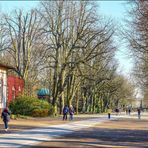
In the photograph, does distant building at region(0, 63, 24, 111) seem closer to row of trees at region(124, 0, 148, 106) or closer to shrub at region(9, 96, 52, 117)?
shrub at region(9, 96, 52, 117)

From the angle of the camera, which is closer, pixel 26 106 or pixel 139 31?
pixel 139 31

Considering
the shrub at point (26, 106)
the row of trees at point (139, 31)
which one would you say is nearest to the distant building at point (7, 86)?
the shrub at point (26, 106)

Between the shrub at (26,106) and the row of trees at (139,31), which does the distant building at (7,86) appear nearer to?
the shrub at (26,106)

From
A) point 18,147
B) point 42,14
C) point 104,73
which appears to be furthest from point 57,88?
point 18,147

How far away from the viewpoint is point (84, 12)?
69.8m

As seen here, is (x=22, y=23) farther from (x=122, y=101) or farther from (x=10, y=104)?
(x=122, y=101)

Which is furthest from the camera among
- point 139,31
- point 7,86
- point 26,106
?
point 26,106

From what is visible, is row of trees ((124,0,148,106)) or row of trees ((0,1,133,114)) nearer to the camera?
row of trees ((124,0,148,106))

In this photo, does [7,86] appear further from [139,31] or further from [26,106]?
[139,31]

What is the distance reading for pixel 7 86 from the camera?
57.9m

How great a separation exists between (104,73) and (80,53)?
19.1 meters

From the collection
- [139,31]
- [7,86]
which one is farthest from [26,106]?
[139,31]

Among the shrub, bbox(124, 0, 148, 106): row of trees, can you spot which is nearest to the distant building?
the shrub

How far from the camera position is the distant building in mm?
53969
